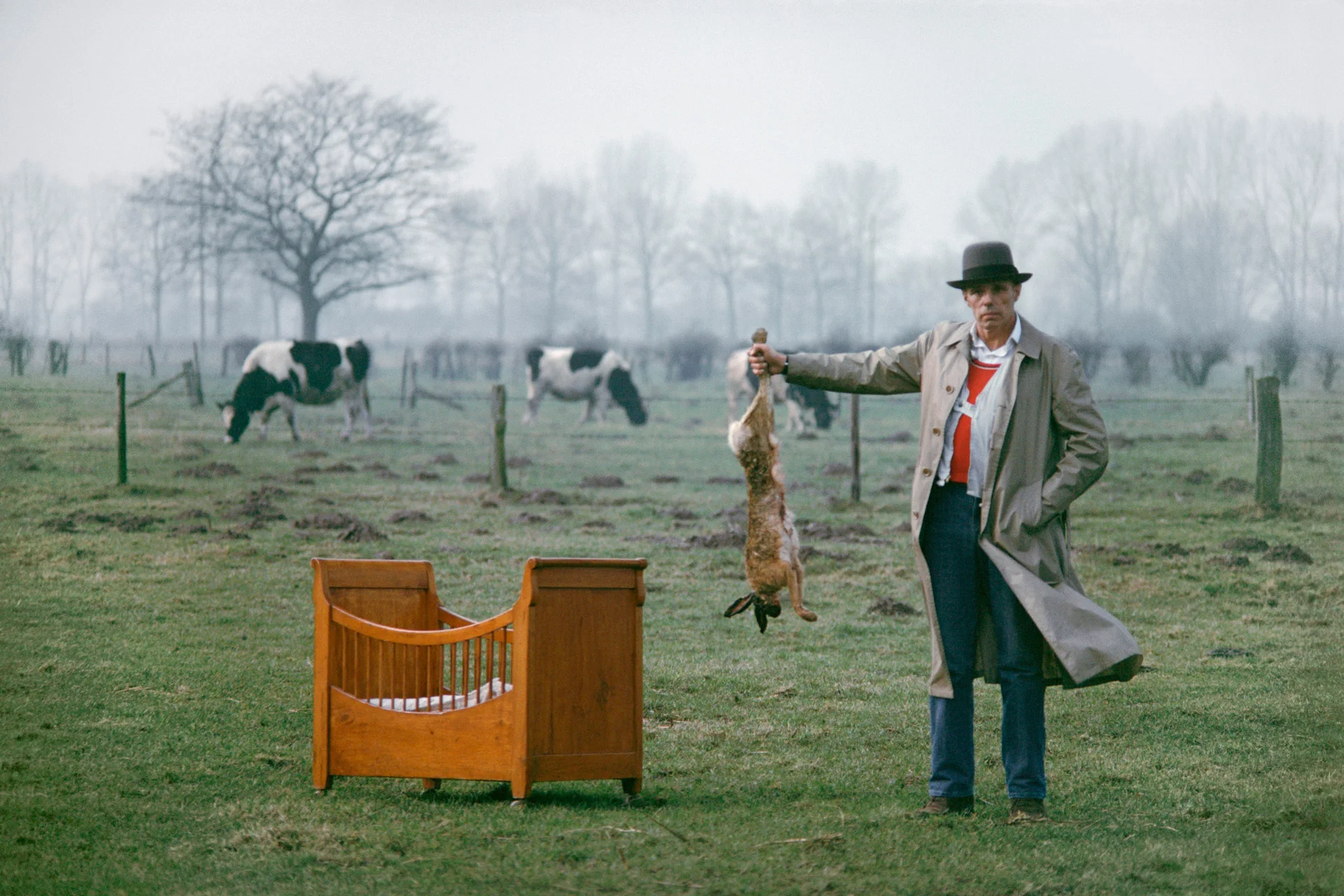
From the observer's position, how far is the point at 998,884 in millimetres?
4648

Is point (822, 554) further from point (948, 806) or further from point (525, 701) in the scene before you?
point (525, 701)

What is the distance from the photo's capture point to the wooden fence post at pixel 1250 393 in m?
24.2

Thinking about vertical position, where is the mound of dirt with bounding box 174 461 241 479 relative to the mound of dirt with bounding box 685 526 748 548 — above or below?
above

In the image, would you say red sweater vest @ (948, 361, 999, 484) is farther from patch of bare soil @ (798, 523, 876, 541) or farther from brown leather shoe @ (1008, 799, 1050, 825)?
patch of bare soil @ (798, 523, 876, 541)

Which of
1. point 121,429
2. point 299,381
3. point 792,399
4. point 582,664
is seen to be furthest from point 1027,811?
point 792,399

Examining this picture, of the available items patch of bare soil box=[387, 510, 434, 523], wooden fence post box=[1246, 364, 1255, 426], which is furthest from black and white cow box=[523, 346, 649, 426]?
patch of bare soil box=[387, 510, 434, 523]

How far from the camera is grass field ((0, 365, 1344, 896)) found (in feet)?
16.1

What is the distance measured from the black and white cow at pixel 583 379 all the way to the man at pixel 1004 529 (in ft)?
98.3

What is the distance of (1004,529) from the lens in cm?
548

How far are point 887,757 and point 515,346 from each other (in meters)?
44.9

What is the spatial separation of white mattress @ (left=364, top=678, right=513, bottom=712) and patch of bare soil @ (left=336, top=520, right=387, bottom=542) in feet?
29.2

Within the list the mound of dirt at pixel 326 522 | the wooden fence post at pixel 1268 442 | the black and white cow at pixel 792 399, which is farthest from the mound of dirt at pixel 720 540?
the black and white cow at pixel 792 399

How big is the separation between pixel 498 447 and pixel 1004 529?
14.1 meters

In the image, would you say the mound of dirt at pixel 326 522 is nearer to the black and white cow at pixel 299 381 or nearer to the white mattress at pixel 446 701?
the white mattress at pixel 446 701
